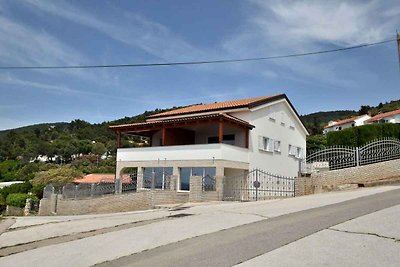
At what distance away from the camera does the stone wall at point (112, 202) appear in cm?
2061

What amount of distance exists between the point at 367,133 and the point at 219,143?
546 inches

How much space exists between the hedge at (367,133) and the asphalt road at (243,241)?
63.1 ft

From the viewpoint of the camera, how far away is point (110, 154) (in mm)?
97938

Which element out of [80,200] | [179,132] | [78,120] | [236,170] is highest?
[78,120]

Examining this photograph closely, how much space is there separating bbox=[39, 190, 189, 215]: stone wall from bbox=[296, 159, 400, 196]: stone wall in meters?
6.50

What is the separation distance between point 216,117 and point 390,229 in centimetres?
1507

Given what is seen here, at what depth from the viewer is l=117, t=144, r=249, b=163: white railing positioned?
22.9m

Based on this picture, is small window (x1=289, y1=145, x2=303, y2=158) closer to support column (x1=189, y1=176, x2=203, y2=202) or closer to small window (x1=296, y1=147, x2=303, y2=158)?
small window (x1=296, y1=147, x2=303, y2=158)

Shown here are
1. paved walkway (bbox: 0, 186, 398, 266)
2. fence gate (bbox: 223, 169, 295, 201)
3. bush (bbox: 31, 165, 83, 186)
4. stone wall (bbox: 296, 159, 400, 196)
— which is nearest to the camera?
paved walkway (bbox: 0, 186, 398, 266)

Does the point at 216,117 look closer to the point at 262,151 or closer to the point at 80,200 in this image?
the point at 262,151

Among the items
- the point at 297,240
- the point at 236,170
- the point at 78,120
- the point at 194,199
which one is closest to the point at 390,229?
the point at 297,240

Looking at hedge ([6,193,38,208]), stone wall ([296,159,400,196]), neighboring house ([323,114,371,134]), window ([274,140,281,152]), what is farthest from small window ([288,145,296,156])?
neighboring house ([323,114,371,134])

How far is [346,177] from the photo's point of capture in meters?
20.4

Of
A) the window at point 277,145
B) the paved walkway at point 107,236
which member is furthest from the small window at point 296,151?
the paved walkway at point 107,236
